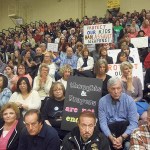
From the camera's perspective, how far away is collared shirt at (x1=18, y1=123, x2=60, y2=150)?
3.42 metres

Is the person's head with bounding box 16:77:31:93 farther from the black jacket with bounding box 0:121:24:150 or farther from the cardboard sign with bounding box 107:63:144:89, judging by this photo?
the cardboard sign with bounding box 107:63:144:89

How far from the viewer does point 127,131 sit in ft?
12.5

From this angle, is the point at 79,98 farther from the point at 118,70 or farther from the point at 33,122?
the point at 118,70

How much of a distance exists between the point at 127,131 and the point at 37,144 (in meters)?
1.04

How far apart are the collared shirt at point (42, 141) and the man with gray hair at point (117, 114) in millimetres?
688

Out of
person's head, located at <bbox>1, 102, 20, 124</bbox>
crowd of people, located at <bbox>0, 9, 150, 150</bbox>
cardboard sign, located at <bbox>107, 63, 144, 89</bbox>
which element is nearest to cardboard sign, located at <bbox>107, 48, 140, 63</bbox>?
crowd of people, located at <bbox>0, 9, 150, 150</bbox>

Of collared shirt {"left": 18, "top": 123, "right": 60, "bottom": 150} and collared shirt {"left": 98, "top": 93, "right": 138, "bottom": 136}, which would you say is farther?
collared shirt {"left": 98, "top": 93, "right": 138, "bottom": 136}

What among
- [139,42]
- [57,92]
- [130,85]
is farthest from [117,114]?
[139,42]

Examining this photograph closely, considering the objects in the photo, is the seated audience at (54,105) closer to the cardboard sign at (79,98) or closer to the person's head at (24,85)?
the cardboard sign at (79,98)

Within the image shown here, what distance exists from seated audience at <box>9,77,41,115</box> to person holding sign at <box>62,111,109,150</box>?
1527mm

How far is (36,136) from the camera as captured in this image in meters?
3.45

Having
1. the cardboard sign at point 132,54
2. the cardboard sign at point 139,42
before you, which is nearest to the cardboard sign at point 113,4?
the cardboard sign at point 139,42

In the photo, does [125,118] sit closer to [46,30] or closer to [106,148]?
[106,148]

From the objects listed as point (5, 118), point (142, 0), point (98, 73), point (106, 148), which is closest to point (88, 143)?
point (106, 148)
